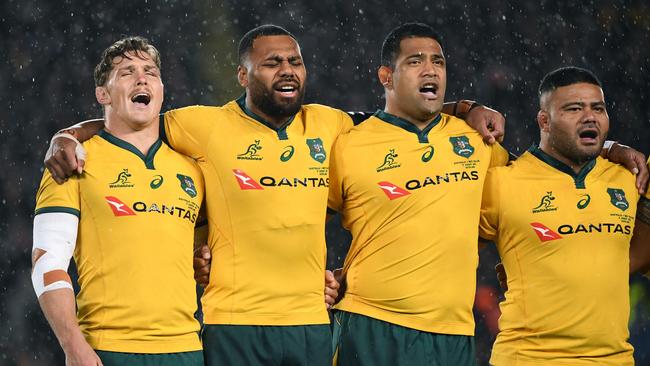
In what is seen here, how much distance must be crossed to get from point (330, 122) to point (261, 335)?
913 millimetres

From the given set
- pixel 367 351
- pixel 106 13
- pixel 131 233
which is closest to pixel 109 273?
pixel 131 233

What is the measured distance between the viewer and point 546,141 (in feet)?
15.0

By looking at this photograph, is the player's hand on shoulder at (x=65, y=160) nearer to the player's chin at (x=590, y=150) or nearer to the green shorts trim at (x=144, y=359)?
the green shorts trim at (x=144, y=359)

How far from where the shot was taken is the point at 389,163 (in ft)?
14.3

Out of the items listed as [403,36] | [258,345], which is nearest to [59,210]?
[258,345]

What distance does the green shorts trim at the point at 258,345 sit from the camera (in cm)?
406

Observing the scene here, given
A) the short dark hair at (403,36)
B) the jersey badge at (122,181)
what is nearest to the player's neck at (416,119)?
the short dark hair at (403,36)

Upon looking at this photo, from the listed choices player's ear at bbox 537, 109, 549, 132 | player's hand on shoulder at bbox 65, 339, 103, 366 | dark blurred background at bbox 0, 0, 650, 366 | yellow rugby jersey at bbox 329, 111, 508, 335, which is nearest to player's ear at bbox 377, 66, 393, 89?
yellow rugby jersey at bbox 329, 111, 508, 335

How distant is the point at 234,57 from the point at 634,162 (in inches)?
143

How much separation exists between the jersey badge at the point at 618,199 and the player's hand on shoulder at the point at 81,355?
2105 millimetres

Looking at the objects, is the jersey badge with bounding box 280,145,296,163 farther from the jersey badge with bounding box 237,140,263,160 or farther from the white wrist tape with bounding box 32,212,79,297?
the white wrist tape with bounding box 32,212,79,297

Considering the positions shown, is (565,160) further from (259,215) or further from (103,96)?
(103,96)

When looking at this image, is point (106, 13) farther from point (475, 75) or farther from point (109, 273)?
point (109, 273)

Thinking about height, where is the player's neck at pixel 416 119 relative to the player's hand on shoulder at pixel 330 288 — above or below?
above
